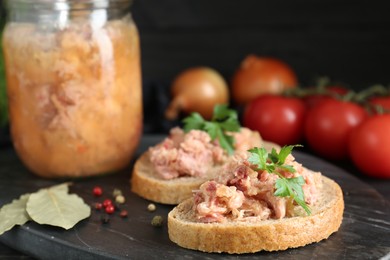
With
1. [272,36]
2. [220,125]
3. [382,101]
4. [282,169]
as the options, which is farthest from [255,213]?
[272,36]

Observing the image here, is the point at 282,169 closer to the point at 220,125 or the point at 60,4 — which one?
the point at 220,125

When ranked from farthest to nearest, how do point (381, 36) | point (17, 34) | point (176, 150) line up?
point (381, 36), point (17, 34), point (176, 150)

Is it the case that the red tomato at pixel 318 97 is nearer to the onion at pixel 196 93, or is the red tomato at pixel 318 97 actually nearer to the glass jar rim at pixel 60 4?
the onion at pixel 196 93

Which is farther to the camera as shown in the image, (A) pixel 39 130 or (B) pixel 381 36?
(B) pixel 381 36

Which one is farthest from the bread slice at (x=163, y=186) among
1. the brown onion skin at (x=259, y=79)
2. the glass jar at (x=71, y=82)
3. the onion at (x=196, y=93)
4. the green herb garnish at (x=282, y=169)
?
the brown onion skin at (x=259, y=79)

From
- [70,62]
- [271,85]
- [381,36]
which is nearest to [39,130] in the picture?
[70,62]

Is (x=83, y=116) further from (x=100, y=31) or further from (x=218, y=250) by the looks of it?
(x=218, y=250)
